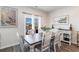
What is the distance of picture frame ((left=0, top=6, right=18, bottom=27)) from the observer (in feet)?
5.13

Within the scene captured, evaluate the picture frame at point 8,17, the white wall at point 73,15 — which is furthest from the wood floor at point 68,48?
the picture frame at point 8,17

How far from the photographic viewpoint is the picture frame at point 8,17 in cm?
156

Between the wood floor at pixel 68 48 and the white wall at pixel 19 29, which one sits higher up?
the white wall at pixel 19 29

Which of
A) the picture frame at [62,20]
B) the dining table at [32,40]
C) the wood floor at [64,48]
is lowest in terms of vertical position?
the wood floor at [64,48]

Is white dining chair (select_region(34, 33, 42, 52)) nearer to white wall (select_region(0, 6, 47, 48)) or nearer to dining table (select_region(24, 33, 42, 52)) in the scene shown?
dining table (select_region(24, 33, 42, 52))

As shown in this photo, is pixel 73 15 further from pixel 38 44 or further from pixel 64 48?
pixel 38 44

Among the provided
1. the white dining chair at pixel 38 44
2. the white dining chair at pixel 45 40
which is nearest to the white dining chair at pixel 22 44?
the white dining chair at pixel 38 44

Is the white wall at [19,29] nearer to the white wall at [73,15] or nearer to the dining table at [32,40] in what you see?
the dining table at [32,40]

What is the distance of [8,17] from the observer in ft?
5.24

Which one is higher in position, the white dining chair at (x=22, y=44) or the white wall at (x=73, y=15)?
the white wall at (x=73, y=15)

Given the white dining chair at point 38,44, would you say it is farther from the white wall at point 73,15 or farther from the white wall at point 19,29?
the white wall at point 73,15

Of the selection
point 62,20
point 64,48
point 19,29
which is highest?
point 62,20

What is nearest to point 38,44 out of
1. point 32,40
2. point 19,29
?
point 32,40
